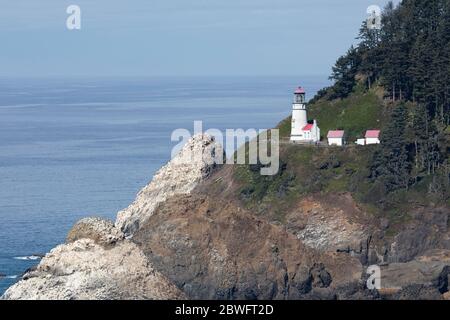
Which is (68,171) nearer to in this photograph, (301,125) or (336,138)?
(301,125)

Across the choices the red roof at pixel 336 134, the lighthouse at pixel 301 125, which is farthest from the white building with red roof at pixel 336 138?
the lighthouse at pixel 301 125

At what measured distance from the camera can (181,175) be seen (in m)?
102

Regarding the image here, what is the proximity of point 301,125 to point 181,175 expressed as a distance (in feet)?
28.2

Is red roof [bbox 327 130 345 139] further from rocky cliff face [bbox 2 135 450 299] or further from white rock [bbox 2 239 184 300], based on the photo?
white rock [bbox 2 239 184 300]

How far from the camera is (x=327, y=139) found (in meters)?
101

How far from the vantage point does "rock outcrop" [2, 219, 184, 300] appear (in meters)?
64.6

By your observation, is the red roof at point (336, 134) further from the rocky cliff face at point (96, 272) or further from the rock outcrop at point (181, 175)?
the rocky cliff face at point (96, 272)

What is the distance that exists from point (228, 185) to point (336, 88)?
43.2 ft

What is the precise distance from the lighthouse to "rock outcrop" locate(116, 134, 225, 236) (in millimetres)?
5544

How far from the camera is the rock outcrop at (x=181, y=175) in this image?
97.6 m

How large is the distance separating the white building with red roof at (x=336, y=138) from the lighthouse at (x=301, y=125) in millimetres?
1296

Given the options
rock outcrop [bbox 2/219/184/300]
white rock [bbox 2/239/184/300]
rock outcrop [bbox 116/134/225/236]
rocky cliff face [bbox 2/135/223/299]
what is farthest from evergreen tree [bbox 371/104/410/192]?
white rock [bbox 2/239/184/300]

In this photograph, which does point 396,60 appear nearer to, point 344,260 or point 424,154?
point 424,154

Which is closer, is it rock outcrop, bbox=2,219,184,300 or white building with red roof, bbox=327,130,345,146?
rock outcrop, bbox=2,219,184,300
